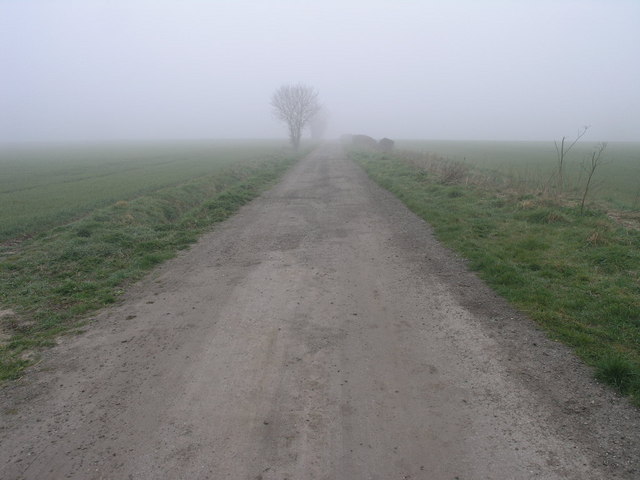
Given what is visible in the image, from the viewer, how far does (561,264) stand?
25.0 feet

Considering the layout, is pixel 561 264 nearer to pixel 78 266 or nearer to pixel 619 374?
pixel 619 374

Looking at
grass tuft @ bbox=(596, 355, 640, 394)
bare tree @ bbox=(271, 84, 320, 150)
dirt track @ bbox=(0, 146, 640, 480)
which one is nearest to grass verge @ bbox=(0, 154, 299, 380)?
dirt track @ bbox=(0, 146, 640, 480)

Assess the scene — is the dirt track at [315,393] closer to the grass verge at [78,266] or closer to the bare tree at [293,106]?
the grass verge at [78,266]

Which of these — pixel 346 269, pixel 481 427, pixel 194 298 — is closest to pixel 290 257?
pixel 346 269

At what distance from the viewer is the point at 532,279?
278 inches

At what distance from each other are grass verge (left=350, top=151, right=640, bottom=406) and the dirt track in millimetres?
360

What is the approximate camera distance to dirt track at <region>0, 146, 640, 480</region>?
3.31 meters

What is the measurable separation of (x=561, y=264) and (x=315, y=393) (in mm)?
6110

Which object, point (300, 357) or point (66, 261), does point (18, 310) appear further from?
point (300, 357)

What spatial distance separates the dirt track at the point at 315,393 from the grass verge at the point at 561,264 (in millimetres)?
360

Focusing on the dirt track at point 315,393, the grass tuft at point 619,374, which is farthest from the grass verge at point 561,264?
the dirt track at point 315,393

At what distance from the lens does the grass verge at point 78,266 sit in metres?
5.80

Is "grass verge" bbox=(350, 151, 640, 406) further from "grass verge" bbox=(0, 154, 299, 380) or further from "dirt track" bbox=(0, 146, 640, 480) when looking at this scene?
"grass verge" bbox=(0, 154, 299, 380)

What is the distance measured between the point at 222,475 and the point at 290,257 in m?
5.79
